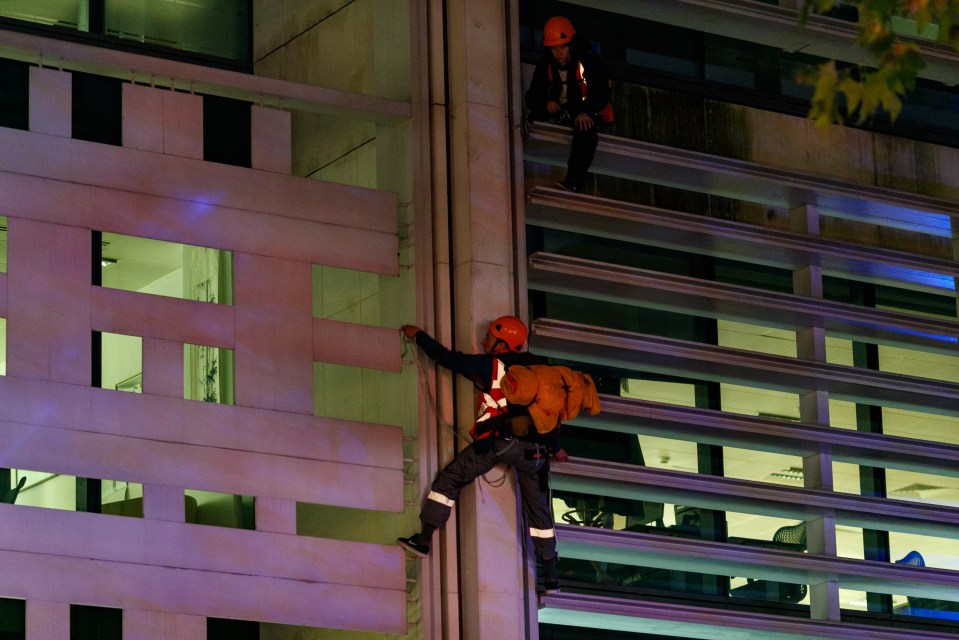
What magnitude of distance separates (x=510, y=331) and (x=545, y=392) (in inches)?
27.7

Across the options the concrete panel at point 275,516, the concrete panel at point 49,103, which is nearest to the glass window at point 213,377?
the concrete panel at point 275,516

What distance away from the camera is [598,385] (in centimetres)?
1797

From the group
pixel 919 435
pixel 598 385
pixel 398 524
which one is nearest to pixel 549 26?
pixel 598 385

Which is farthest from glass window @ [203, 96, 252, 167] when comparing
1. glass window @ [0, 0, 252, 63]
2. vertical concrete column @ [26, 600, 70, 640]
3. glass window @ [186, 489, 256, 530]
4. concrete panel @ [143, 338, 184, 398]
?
vertical concrete column @ [26, 600, 70, 640]

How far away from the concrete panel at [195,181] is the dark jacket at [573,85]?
175cm

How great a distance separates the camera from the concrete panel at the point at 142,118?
15.6m

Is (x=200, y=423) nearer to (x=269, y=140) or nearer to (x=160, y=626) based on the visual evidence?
(x=160, y=626)

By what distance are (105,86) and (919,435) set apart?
877cm

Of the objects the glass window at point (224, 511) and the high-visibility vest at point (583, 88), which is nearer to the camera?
the high-visibility vest at point (583, 88)

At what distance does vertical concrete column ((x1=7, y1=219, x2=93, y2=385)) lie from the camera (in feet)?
48.6

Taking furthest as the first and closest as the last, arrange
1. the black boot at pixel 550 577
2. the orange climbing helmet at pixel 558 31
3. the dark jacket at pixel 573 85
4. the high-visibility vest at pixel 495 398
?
the dark jacket at pixel 573 85 → the orange climbing helmet at pixel 558 31 → the black boot at pixel 550 577 → the high-visibility vest at pixel 495 398

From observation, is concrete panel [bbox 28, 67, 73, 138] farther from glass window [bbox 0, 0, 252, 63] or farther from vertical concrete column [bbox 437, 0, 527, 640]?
vertical concrete column [bbox 437, 0, 527, 640]

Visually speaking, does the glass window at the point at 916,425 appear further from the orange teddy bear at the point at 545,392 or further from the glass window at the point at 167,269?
the glass window at the point at 167,269

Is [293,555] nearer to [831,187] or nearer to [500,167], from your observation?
[500,167]
